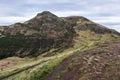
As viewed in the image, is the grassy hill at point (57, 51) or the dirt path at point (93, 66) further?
the grassy hill at point (57, 51)

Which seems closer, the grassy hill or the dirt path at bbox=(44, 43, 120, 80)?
the dirt path at bbox=(44, 43, 120, 80)

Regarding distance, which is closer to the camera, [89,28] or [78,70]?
[78,70]

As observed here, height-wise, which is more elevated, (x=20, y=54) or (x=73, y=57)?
(x=73, y=57)

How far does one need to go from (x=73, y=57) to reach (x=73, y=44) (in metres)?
57.9

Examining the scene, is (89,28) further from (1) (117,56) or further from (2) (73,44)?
(1) (117,56)

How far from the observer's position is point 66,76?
141ft

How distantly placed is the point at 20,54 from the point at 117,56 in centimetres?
6350

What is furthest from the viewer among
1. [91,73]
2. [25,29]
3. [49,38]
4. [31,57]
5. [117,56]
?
[25,29]

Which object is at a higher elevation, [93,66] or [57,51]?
[93,66]

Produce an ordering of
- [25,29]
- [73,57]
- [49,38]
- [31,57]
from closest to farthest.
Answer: [73,57]
[31,57]
[49,38]
[25,29]

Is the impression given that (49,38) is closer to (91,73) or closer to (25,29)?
(25,29)

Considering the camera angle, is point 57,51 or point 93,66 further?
point 57,51

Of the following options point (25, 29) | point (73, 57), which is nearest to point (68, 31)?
point (25, 29)

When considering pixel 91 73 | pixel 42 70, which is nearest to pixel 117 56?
pixel 91 73
